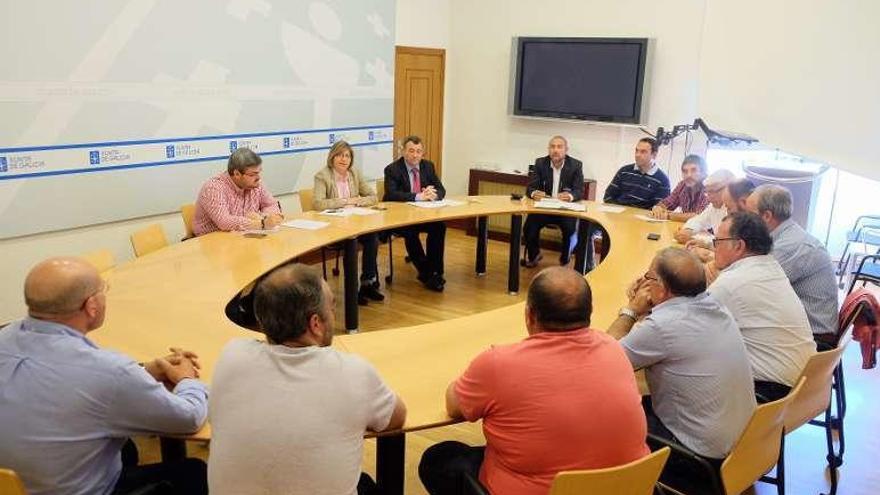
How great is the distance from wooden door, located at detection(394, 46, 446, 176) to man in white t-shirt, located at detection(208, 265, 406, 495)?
18.1ft

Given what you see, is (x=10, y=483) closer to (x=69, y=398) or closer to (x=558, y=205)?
(x=69, y=398)

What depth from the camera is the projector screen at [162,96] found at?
401 centimetres

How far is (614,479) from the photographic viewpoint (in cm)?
163

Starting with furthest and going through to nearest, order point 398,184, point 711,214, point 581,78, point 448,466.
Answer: point 581,78 → point 398,184 → point 711,214 → point 448,466

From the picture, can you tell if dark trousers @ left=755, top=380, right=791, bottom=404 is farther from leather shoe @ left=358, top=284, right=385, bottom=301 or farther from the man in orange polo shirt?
leather shoe @ left=358, top=284, right=385, bottom=301

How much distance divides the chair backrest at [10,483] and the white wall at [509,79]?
597 cm

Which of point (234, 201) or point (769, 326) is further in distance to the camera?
point (234, 201)

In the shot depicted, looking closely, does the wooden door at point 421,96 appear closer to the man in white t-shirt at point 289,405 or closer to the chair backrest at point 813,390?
the chair backrest at point 813,390

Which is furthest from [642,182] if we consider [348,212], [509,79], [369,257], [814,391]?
[814,391]

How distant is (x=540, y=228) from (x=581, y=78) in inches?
63.0

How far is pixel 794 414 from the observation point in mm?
2439

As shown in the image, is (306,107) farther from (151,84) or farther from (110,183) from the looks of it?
(110,183)

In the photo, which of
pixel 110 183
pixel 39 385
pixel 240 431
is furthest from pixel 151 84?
pixel 240 431

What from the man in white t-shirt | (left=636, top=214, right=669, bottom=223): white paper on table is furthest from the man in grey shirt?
(left=636, top=214, right=669, bottom=223): white paper on table
